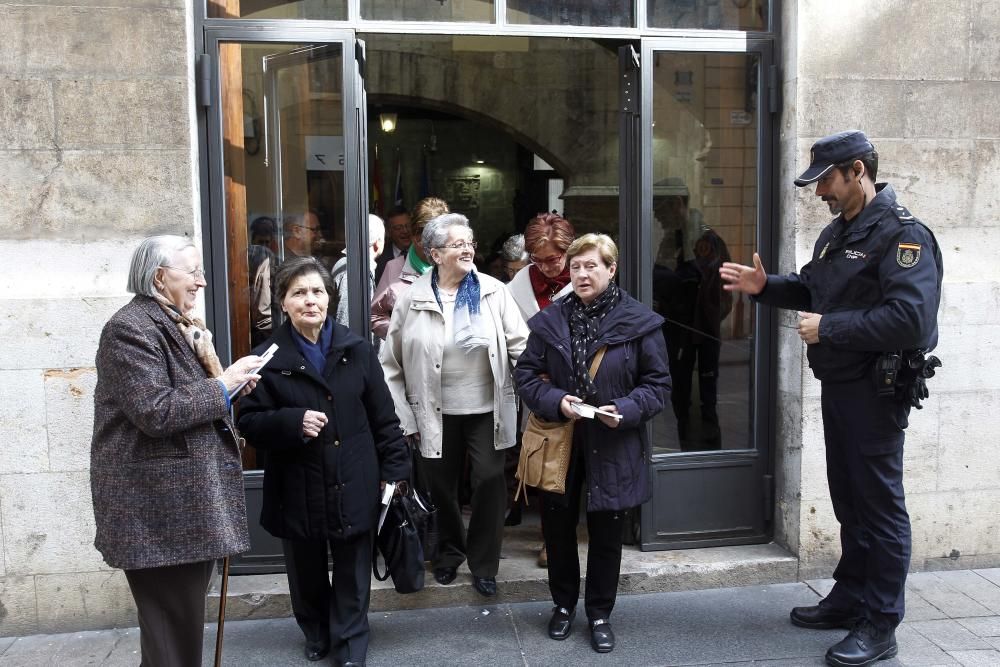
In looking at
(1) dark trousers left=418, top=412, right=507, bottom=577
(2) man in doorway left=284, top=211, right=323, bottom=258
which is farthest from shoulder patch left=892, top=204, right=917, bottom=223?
(2) man in doorway left=284, top=211, right=323, bottom=258

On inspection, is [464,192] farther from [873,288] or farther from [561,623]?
[873,288]

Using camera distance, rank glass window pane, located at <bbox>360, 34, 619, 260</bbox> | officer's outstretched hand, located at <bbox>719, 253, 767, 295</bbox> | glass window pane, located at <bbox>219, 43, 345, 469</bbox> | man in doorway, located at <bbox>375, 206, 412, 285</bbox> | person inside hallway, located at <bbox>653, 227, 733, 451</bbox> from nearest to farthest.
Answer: officer's outstretched hand, located at <bbox>719, 253, 767, 295</bbox>
glass window pane, located at <bbox>219, 43, 345, 469</bbox>
person inside hallway, located at <bbox>653, 227, 733, 451</bbox>
man in doorway, located at <bbox>375, 206, 412, 285</bbox>
glass window pane, located at <bbox>360, 34, 619, 260</bbox>

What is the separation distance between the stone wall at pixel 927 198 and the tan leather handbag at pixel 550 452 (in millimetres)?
1410

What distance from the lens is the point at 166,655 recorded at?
313 cm

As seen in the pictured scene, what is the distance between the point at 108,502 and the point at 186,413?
380 mm

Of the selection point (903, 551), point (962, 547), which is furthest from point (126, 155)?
point (962, 547)

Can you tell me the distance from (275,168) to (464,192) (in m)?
10.2

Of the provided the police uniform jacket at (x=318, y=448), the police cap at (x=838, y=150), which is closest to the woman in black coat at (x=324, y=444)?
the police uniform jacket at (x=318, y=448)

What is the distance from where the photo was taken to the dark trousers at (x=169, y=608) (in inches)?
122

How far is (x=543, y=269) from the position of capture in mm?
4898

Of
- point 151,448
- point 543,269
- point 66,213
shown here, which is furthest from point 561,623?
point 66,213

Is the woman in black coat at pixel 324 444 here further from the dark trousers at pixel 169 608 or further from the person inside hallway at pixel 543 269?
the person inside hallway at pixel 543 269

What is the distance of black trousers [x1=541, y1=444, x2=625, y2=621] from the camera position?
13.1ft

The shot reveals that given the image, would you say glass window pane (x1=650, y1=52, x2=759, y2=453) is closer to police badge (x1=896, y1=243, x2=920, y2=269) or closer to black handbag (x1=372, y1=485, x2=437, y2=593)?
police badge (x1=896, y1=243, x2=920, y2=269)
